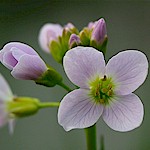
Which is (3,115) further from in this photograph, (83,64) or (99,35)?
(99,35)

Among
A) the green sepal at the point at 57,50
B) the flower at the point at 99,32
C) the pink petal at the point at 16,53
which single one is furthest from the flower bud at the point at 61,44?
the pink petal at the point at 16,53

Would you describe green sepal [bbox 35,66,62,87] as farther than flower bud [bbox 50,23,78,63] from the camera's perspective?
No

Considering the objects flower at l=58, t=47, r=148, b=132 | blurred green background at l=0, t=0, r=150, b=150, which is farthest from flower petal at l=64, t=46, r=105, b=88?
blurred green background at l=0, t=0, r=150, b=150

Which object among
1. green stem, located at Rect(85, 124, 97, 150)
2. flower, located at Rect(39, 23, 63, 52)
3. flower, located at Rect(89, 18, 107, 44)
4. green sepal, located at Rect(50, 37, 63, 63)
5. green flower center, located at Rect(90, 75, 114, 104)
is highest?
flower, located at Rect(39, 23, 63, 52)

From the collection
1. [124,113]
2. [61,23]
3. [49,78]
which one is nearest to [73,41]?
[49,78]

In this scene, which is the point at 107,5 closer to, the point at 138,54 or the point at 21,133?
the point at 21,133

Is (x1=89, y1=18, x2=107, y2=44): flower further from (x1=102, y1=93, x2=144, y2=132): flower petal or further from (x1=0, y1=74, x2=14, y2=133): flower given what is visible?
(x1=0, y1=74, x2=14, y2=133): flower

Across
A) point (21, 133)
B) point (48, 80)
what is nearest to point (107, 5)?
point (21, 133)

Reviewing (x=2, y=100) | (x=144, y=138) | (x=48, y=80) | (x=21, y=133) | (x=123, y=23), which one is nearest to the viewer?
(x=2, y=100)

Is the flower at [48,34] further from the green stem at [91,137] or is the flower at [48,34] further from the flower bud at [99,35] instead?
the green stem at [91,137]
